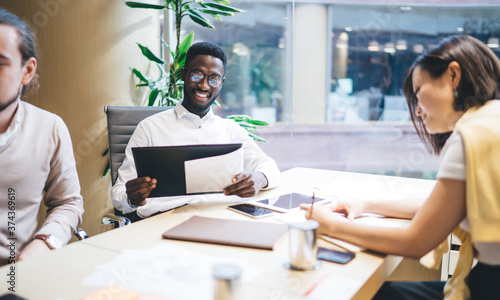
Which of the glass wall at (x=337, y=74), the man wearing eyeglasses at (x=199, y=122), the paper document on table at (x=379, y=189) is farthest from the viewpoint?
the glass wall at (x=337, y=74)

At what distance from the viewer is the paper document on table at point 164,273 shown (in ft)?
3.01

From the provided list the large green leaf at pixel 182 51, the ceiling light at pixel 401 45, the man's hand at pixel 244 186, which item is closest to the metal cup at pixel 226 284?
the man's hand at pixel 244 186

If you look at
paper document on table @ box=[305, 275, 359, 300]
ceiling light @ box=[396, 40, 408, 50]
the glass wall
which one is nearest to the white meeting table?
paper document on table @ box=[305, 275, 359, 300]

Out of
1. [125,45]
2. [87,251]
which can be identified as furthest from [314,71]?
[87,251]

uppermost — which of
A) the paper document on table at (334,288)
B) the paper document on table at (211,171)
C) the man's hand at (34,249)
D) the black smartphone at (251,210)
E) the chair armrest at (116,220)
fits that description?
the paper document on table at (211,171)

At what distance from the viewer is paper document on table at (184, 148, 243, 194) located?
1.55 m

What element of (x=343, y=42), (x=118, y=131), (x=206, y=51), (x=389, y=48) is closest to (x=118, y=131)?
(x=118, y=131)

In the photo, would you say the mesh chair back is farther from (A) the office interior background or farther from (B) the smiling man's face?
(A) the office interior background

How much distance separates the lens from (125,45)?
2975mm

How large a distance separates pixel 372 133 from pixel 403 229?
548 cm

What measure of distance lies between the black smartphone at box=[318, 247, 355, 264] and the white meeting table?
0.6 inches

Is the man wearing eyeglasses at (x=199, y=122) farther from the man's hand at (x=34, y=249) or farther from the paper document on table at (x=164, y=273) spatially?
the paper document on table at (x=164, y=273)

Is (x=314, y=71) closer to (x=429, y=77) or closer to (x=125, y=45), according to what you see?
(x=125, y=45)

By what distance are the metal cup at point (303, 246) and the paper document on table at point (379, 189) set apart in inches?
29.7
